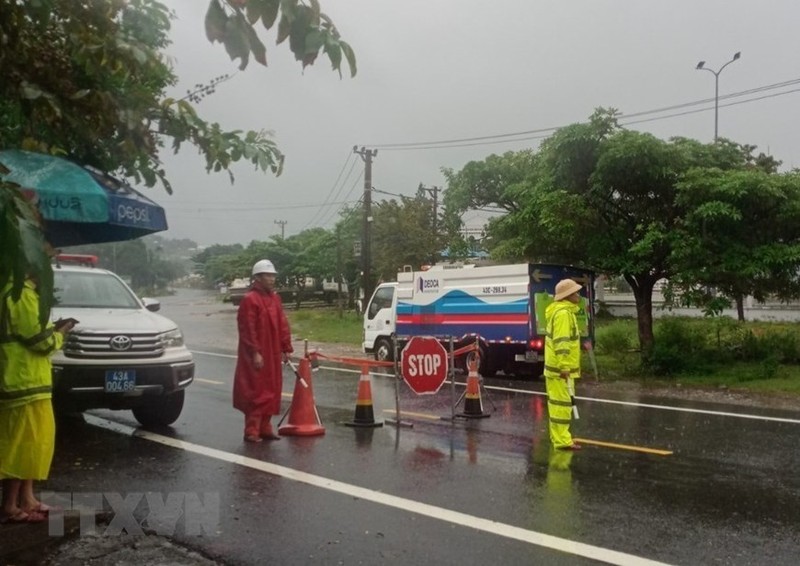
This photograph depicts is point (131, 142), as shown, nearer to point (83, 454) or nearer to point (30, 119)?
point (30, 119)

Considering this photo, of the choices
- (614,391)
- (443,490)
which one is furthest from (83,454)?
(614,391)

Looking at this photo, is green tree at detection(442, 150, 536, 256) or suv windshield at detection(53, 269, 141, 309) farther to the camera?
green tree at detection(442, 150, 536, 256)

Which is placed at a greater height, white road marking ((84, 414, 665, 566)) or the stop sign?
the stop sign

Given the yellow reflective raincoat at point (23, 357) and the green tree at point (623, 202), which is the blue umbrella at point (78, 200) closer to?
the yellow reflective raincoat at point (23, 357)

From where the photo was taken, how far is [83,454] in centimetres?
755

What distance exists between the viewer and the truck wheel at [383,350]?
736 inches

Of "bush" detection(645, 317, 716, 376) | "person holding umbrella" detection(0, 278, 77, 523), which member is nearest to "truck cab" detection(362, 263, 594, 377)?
"bush" detection(645, 317, 716, 376)

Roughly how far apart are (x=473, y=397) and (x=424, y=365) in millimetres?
1046

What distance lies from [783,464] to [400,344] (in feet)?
36.1

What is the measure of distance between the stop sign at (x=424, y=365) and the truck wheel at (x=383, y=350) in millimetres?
8957

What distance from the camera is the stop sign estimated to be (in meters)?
9.59

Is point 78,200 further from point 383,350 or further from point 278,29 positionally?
point 383,350

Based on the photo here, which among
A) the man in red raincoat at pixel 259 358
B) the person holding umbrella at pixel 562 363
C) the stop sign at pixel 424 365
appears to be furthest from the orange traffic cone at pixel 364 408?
the person holding umbrella at pixel 562 363

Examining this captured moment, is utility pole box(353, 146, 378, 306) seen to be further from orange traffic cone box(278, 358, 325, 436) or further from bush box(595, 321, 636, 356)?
orange traffic cone box(278, 358, 325, 436)
